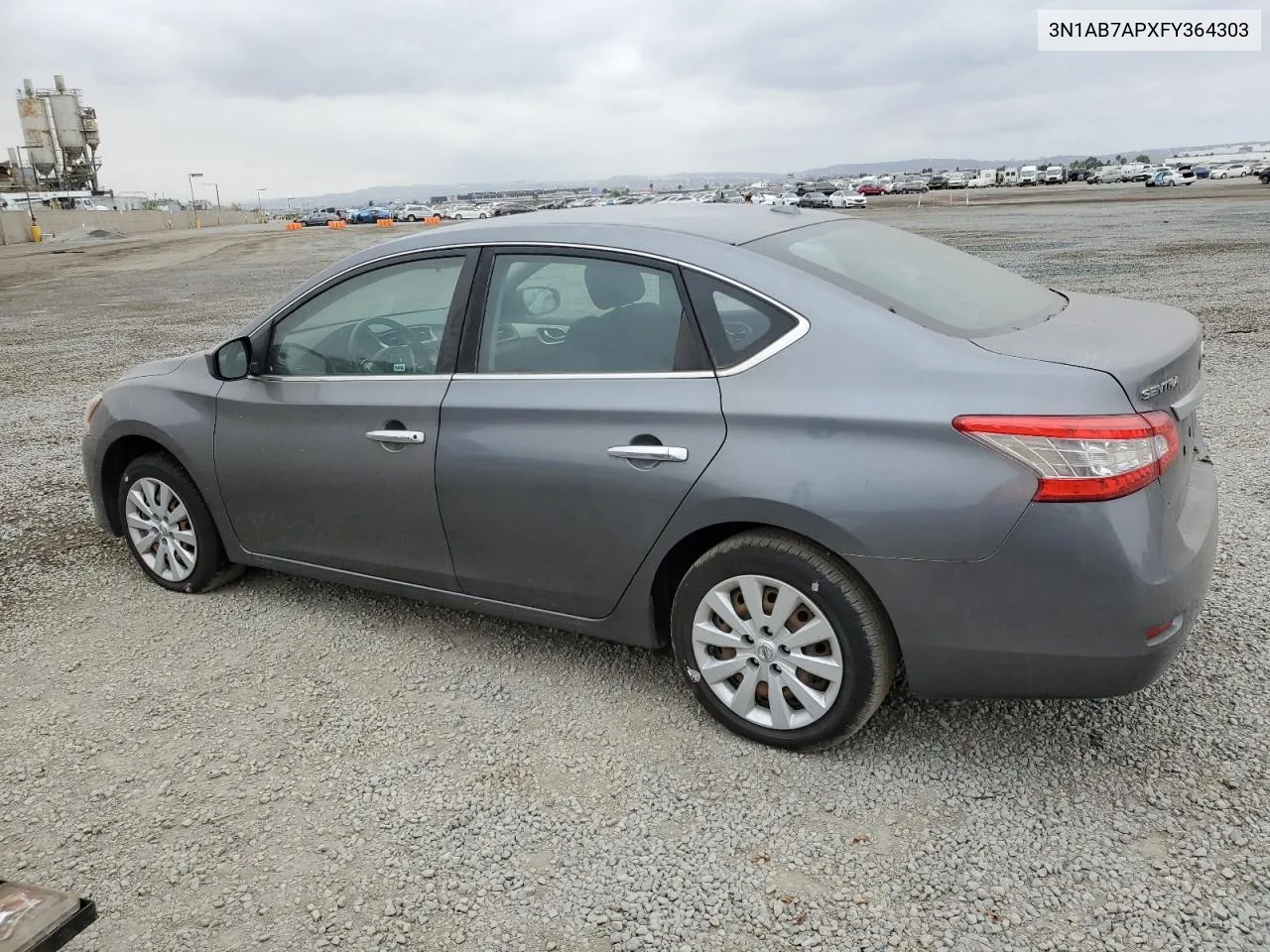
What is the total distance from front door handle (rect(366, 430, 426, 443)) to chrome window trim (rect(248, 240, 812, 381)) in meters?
0.23

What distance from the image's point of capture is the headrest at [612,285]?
10.9ft

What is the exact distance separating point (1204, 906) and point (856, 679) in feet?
3.36

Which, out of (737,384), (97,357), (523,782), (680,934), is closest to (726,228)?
(737,384)

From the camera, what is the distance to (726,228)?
3.48m

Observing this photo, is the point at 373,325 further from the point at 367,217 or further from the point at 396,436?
the point at 367,217

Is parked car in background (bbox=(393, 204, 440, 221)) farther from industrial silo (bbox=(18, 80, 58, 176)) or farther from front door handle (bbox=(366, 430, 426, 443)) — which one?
front door handle (bbox=(366, 430, 426, 443))

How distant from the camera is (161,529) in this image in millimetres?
4609

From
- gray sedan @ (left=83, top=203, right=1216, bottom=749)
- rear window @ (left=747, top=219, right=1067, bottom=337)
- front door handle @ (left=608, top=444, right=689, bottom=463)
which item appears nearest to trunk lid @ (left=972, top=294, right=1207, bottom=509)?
gray sedan @ (left=83, top=203, right=1216, bottom=749)

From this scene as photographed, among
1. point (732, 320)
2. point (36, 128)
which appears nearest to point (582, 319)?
point (732, 320)

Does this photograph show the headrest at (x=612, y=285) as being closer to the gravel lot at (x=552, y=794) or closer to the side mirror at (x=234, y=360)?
the gravel lot at (x=552, y=794)

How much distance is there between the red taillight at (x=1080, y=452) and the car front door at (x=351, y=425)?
2.03 m

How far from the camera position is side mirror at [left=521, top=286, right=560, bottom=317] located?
3.61 meters

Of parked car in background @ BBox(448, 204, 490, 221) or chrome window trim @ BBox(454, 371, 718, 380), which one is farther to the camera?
parked car in background @ BBox(448, 204, 490, 221)

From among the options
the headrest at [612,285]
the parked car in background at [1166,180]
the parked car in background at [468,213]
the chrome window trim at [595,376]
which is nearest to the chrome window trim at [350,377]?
the chrome window trim at [595,376]
